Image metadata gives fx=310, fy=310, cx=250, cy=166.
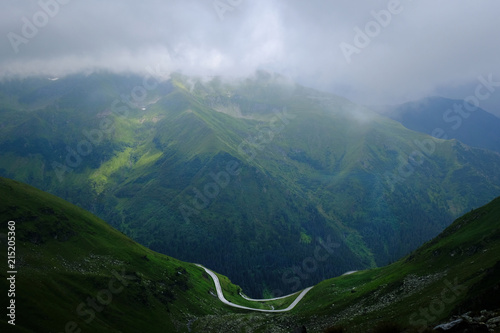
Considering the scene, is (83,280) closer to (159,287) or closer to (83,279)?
(83,279)

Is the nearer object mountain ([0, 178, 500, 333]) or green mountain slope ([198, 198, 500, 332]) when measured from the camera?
green mountain slope ([198, 198, 500, 332])

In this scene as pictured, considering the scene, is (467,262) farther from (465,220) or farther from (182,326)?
(182,326)

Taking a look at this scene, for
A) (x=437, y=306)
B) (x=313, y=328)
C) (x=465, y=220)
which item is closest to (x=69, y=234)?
(x=313, y=328)

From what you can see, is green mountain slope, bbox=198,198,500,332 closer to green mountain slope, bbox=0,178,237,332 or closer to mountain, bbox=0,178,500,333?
mountain, bbox=0,178,500,333

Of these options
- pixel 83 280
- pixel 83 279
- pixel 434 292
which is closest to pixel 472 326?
pixel 434 292

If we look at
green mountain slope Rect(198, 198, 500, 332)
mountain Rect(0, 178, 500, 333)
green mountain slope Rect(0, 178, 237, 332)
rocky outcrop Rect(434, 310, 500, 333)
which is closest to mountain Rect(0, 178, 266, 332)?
green mountain slope Rect(0, 178, 237, 332)

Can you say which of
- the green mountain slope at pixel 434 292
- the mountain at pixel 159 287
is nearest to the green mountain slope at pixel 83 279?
the mountain at pixel 159 287

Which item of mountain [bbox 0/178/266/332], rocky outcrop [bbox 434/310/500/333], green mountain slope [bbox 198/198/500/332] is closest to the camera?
rocky outcrop [bbox 434/310/500/333]

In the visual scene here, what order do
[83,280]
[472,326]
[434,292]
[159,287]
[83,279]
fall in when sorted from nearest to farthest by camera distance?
[472,326] → [434,292] → [83,280] → [83,279] → [159,287]

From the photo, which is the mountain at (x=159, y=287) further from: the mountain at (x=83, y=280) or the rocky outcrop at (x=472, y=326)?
the rocky outcrop at (x=472, y=326)
